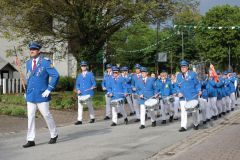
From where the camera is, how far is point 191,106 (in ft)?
48.2

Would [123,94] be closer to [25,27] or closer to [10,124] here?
[10,124]

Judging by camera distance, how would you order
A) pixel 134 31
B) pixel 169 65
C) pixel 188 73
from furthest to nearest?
pixel 169 65, pixel 134 31, pixel 188 73

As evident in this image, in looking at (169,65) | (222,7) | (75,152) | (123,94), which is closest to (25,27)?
(123,94)

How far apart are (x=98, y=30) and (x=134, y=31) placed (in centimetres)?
304

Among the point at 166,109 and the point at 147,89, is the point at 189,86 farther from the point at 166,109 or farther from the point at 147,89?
the point at 166,109

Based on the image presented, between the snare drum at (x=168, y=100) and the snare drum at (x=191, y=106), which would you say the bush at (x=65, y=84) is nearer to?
the snare drum at (x=168, y=100)

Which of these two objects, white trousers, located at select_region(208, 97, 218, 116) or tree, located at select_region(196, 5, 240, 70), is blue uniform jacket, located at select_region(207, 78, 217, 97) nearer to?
white trousers, located at select_region(208, 97, 218, 116)

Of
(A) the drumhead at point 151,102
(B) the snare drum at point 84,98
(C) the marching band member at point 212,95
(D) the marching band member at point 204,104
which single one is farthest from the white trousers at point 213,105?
(B) the snare drum at point 84,98

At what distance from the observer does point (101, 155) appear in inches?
411

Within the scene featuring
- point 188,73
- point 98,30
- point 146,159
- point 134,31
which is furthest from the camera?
point 134,31

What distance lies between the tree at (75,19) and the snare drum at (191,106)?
1134 cm

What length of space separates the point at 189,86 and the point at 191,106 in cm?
62

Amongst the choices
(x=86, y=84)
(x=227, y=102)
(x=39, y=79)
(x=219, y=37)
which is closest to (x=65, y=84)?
(x=227, y=102)

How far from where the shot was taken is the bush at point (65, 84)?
126ft
